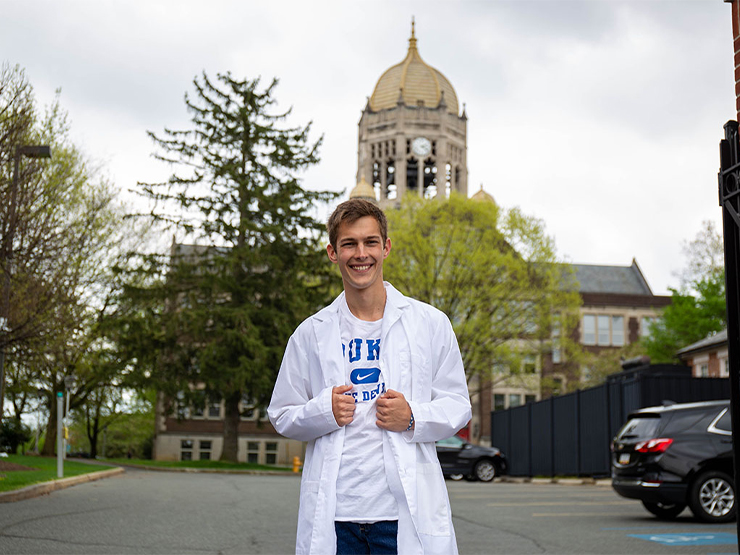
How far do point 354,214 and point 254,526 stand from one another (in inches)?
330

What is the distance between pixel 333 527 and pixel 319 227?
31.6m

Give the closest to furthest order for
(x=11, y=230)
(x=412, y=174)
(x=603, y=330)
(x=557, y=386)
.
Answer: (x=11, y=230), (x=557, y=386), (x=603, y=330), (x=412, y=174)

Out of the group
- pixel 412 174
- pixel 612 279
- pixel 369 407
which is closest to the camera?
pixel 369 407

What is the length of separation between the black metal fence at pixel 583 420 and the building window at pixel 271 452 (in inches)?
1136

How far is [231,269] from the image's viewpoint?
109 ft

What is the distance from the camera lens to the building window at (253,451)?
60.2 metres

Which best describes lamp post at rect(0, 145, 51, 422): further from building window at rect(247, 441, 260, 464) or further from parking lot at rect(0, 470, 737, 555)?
building window at rect(247, 441, 260, 464)

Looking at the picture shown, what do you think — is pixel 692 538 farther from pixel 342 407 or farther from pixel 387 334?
pixel 342 407

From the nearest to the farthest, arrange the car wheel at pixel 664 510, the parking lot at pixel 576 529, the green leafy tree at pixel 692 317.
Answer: the parking lot at pixel 576 529 → the car wheel at pixel 664 510 → the green leafy tree at pixel 692 317

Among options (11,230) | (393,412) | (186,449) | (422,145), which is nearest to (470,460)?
(11,230)

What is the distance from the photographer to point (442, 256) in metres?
39.7

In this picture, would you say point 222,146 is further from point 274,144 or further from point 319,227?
point 319,227

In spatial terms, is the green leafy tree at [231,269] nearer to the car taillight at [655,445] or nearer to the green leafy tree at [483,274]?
the green leafy tree at [483,274]

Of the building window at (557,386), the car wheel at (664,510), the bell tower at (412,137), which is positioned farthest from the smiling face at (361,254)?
the bell tower at (412,137)
